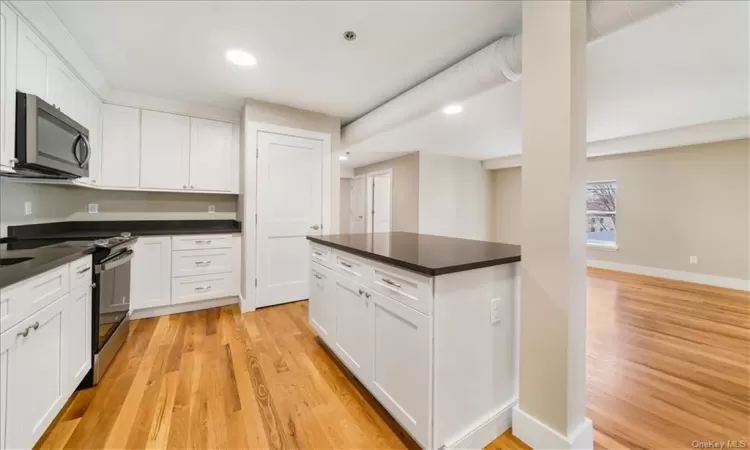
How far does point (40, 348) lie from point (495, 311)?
2189mm

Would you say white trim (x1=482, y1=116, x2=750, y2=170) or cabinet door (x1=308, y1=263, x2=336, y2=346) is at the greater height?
white trim (x1=482, y1=116, x2=750, y2=170)

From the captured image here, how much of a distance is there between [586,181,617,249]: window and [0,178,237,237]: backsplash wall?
6581mm

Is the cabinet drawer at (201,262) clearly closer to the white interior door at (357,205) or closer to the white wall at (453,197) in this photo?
the white wall at (453,197)

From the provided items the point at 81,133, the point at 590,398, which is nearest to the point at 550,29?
the point at 590,398

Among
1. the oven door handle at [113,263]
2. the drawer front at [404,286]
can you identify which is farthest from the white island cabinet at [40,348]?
the drawer front at [404,286]

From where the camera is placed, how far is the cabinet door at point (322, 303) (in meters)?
2.20

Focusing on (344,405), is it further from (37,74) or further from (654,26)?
(654,26)

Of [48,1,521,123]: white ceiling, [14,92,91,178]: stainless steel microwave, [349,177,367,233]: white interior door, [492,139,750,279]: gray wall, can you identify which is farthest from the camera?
[349,177,367,233]: white interior door

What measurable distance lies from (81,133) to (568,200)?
10.9 feet

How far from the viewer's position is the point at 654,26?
6.34 feet

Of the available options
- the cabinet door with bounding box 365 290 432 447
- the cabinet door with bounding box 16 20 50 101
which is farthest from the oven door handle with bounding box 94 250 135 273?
the cabinet door with bounding box 365 290 432 447

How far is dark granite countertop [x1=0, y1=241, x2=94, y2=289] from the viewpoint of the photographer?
3.90ft

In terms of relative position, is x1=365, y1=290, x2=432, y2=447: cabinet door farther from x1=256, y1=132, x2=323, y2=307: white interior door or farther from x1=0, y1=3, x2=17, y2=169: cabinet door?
x1=0, y1=3, x2=17, y2=169: cabinet door

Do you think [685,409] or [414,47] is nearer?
[685,409]
